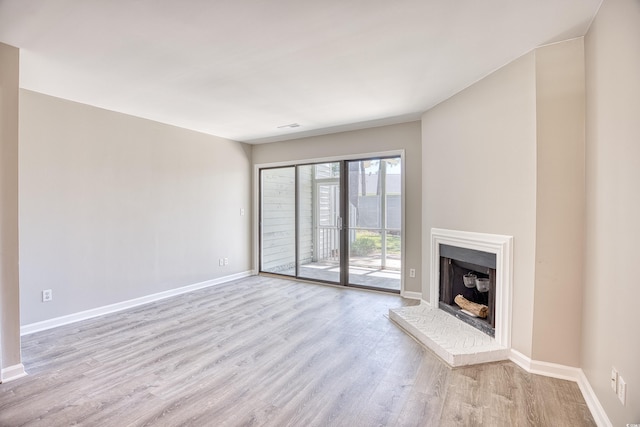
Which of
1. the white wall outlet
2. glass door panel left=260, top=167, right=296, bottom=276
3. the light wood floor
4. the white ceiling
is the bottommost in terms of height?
the light wood floor

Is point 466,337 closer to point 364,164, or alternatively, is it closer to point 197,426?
point 197,426

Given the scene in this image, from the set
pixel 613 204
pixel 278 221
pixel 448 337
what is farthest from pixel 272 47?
pixel 278 221

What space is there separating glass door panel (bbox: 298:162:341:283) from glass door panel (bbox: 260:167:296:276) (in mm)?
198

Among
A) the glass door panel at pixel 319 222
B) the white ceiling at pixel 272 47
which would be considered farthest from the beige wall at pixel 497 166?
the glass door panel at pixel 319 222

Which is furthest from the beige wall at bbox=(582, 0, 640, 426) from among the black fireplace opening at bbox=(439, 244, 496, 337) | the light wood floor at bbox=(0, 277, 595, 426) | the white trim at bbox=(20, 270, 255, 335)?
the white trim at bbox=(20, 270, 255, 335)

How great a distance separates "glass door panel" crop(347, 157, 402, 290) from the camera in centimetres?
472

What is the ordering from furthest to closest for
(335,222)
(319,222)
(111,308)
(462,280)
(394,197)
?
(319,222)
(335,222)
(394,197)
(111,308)
(462,280)

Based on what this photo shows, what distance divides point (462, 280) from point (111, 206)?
14.1 ft

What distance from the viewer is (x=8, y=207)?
227 centimetres

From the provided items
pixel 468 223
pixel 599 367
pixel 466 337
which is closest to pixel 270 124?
pixel 468 223

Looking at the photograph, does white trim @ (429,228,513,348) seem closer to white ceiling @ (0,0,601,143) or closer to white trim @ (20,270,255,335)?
white ceiling @ (0,0,601,143)

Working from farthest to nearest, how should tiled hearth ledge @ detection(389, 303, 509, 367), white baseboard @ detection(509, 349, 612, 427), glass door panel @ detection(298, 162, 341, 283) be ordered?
glass door panel @ detection(298, 162, 341, 283), tiled hearth ledge @ detection(389, 303, 509, 367), white baseboard @ detection(509, 349, 612, 427)

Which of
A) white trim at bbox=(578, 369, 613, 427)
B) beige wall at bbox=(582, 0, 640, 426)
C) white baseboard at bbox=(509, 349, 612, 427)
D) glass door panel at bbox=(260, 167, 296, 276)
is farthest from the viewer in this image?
glass door panel at bbox=(260, 167, 296, 276)

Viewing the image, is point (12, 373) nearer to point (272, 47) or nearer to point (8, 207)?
point (8, 207)
